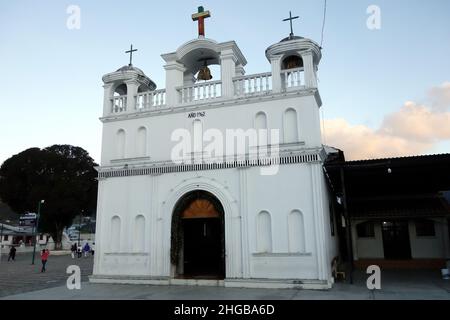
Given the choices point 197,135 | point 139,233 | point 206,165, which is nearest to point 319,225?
point 206,165

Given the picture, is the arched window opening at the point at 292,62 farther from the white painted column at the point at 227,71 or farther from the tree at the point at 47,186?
the tree at the point at 47,186

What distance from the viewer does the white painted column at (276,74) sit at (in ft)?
48.2

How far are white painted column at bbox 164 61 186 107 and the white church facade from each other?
51 millimetres

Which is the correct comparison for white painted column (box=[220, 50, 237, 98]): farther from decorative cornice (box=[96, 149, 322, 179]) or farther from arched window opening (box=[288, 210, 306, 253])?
arched window opening (box=[288, 210, 306, 253])

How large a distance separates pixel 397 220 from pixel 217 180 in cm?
1235

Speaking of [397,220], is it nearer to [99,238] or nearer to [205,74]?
[205,74]

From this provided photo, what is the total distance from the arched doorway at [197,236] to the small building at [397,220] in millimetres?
5861

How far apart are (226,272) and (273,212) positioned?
2957 millimetres

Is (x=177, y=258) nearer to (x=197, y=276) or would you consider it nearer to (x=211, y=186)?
(x=197, y=276)

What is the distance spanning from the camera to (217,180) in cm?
1480

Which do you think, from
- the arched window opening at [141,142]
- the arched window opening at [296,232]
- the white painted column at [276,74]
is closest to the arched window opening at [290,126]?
the white painted column at [276,74]

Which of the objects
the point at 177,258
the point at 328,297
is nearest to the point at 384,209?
the point at 328,297

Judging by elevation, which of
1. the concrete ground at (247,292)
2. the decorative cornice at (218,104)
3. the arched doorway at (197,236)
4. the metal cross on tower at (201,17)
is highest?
the metal cross on tower at (201,17)
